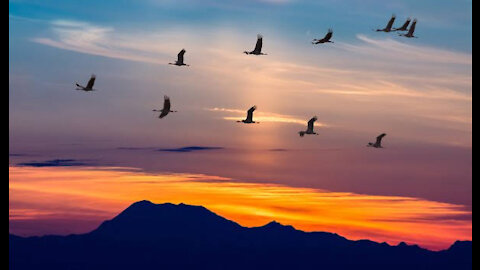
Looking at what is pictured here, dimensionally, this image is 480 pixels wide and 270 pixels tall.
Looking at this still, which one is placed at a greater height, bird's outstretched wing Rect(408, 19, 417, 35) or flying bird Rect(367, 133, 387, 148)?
bird's outstretched wing Rect(408, 19, 417, 35)

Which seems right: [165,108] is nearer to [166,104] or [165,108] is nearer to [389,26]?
[166,104]

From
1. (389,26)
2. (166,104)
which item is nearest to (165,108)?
(166,104)

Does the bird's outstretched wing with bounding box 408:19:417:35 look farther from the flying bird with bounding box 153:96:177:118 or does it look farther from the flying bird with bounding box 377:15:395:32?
the flying bird with bounding box 153:96:177:118

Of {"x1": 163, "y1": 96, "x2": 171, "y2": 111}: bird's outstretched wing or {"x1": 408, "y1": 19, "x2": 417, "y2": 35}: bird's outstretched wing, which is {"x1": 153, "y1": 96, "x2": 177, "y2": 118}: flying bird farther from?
{"x1": 408, "y1": 19, "x2": 417, "y2": 35}: bird's outstretched wing

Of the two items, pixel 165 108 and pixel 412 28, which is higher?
pixel 412 28

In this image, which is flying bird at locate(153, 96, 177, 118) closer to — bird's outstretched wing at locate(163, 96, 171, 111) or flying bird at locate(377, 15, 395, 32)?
bird's outstretched wing at locate(163, 96, 171, 111)

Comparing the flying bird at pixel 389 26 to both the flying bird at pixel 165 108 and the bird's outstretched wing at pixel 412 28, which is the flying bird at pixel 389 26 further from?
the flying bird at pixel 165 108

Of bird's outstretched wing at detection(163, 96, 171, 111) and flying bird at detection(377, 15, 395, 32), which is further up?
flying bird at detection(377, 15, 395, 32)

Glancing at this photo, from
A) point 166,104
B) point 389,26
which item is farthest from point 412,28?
point 166,104
